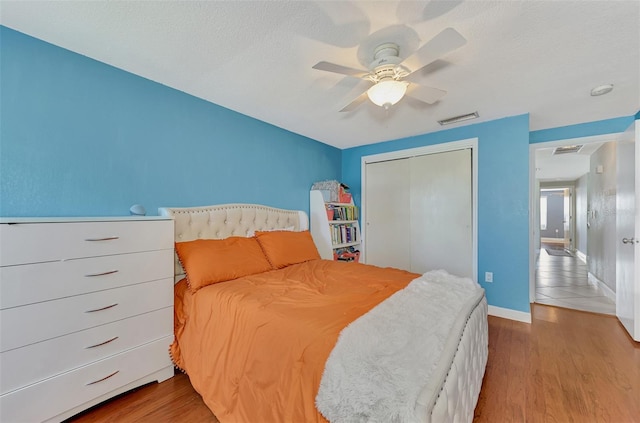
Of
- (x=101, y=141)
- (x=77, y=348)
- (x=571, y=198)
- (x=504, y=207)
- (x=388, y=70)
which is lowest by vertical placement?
(x=77, y=348)

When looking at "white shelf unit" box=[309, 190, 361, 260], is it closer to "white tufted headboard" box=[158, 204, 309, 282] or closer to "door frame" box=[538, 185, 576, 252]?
"white tufted headboard" box=[158, 204, 309, 282]

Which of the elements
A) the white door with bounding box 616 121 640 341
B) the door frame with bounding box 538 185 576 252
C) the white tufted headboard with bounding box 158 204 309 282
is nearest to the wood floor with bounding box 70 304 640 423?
the white door with bounding box 616 121 640 341

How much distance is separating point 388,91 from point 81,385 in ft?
8.41

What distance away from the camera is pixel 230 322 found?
1.54 meters

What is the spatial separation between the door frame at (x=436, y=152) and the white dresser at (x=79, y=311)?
2.92 metres

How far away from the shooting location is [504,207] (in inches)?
115

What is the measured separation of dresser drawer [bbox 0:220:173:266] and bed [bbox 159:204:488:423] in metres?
0.25

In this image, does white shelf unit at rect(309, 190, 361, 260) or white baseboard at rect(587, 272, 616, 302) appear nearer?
white baseboard at rect(587, 272, 616, 302)

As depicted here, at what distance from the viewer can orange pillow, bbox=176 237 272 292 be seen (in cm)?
189

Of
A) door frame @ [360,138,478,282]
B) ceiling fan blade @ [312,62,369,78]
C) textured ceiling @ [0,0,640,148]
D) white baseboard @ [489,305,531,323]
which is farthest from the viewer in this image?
door frame @ [360,138,478,282]

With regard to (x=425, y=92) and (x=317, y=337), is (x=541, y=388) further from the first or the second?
(x=425, y=92)

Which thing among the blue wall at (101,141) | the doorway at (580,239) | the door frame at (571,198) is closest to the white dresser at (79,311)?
the blue wall at (101,141)

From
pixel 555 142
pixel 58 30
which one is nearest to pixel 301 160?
pixel 58 30

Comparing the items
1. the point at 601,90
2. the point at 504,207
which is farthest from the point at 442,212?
the point at 601,90
